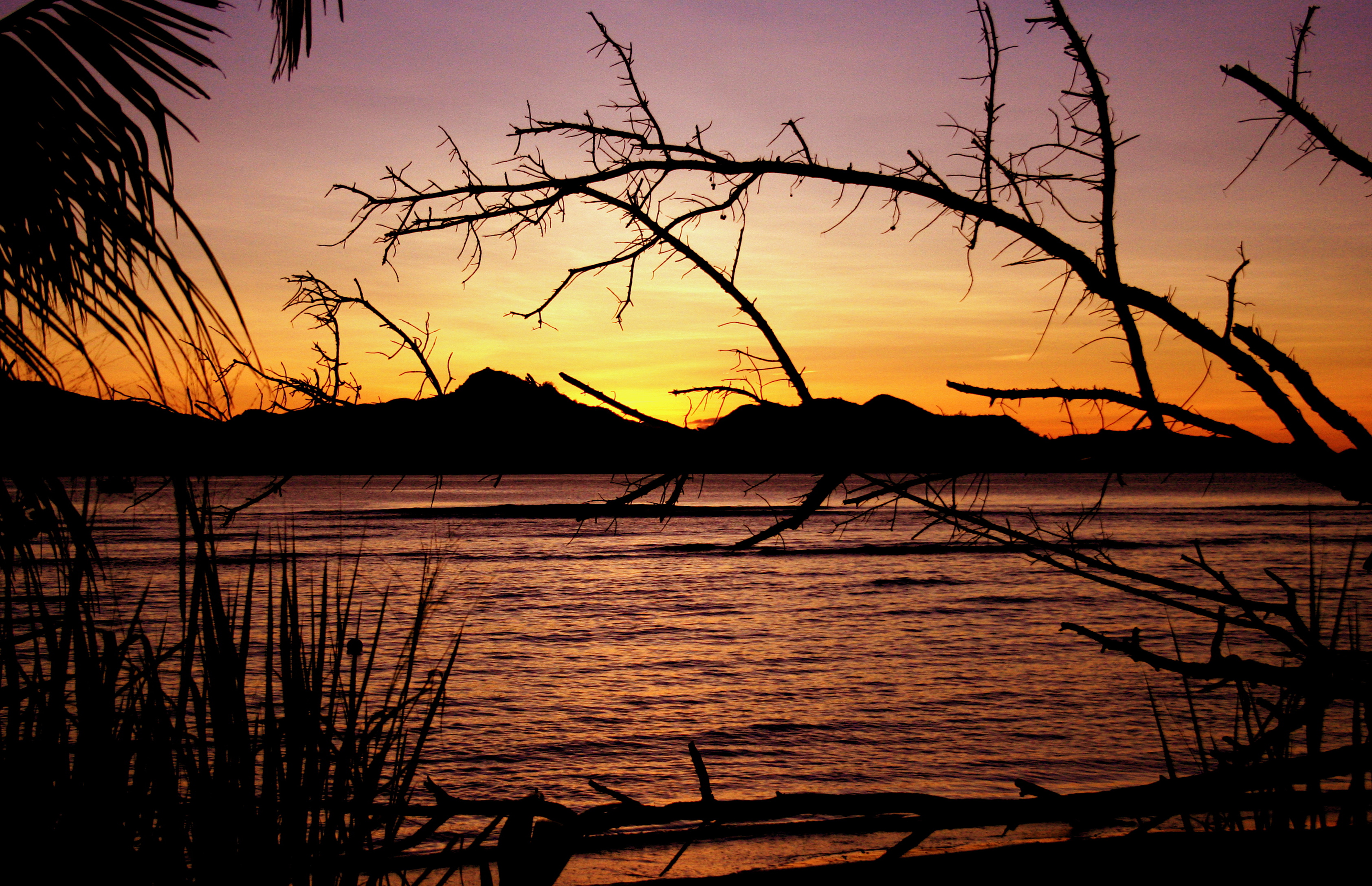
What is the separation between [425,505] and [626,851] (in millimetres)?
69488

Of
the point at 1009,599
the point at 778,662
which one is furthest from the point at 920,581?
the point at 778,662

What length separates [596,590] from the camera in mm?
23453

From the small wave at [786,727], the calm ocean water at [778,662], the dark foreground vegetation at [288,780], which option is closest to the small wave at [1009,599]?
the calm ocean water at [778,662]

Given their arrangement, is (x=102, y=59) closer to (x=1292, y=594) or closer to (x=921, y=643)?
(x=1292, y=594)

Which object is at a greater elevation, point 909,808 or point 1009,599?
point 909,808

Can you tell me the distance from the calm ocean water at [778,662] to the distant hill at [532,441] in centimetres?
12

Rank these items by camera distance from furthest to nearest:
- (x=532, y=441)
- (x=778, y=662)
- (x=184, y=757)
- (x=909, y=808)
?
(x=778, y=662) < (x=184, y=757) < (x=909, y=808) < (x=532, y=441)

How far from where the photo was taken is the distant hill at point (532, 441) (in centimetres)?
140

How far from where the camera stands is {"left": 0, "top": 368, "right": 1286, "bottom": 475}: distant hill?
1.40 meters

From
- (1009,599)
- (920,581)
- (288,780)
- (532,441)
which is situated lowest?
(920,581)

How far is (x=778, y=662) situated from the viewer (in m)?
14.0

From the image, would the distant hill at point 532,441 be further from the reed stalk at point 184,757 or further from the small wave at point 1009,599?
the small wave at point 1009,599

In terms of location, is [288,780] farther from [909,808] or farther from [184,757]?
[909,808]

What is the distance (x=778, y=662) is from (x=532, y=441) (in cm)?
1303
